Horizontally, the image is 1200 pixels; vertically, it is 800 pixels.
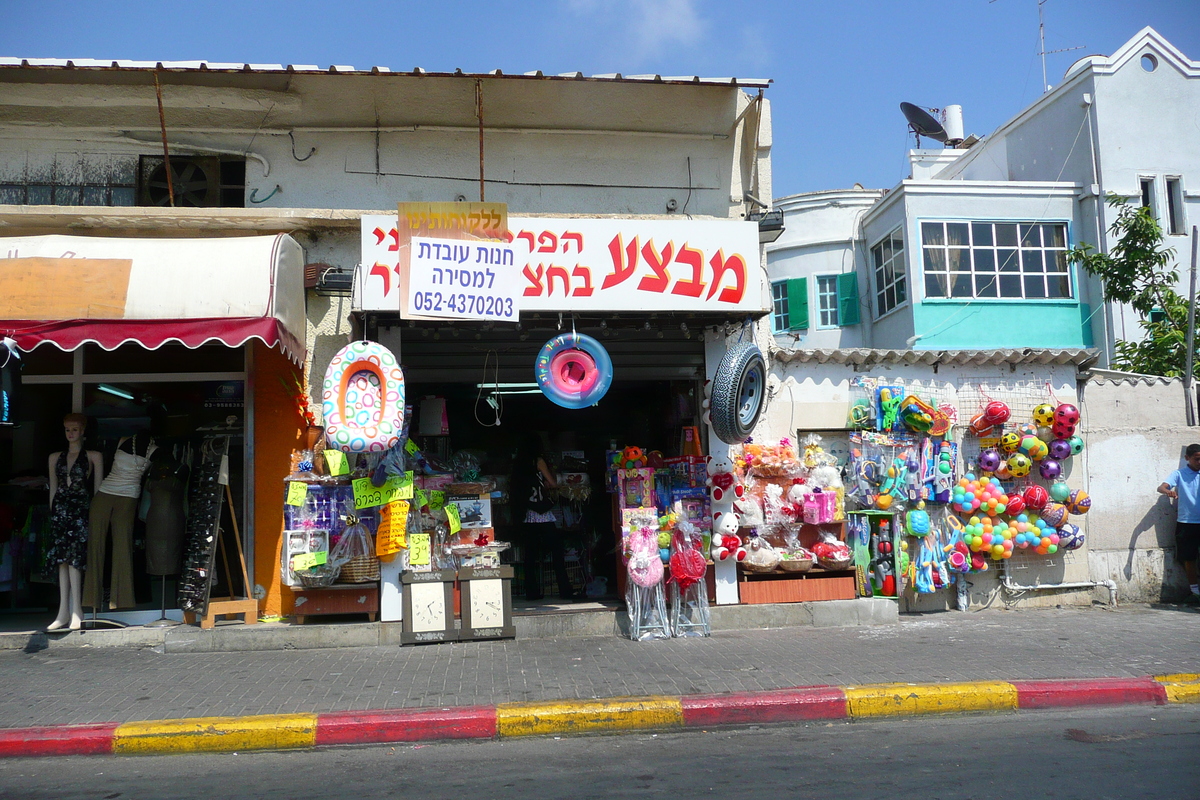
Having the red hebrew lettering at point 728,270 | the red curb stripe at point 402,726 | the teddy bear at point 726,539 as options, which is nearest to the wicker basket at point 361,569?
the red curb stripe at point 402,726

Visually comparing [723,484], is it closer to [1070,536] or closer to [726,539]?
[726,539]

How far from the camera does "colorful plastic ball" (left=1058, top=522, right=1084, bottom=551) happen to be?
9.27 meters

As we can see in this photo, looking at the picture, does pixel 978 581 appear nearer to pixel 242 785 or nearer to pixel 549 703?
pixel 549 703

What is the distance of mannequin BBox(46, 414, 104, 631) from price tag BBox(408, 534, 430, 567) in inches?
124

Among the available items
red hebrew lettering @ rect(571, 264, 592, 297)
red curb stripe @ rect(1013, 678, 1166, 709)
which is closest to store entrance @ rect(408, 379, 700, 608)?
red hebrew lettering @ rect(571, 264, 592, 297)

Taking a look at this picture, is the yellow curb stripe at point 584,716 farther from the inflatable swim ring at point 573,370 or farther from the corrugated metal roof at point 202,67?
the corrugated metal roof at point 202,67

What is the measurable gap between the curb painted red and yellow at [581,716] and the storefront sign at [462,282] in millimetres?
3643

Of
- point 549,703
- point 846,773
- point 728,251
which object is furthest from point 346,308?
point 846,773

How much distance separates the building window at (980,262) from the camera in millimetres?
16203

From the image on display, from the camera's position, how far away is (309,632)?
306 inches

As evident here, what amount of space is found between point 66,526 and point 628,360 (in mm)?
6046

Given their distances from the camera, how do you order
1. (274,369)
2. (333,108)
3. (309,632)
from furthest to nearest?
(333,108)
(274,369)
(309,632)

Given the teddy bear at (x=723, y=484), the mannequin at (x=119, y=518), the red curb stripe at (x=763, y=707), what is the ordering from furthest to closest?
the teddy bear at (x=723, y=484), the mannequin at (x=119, y=518), the red curb stripe at (x=763, y=707)

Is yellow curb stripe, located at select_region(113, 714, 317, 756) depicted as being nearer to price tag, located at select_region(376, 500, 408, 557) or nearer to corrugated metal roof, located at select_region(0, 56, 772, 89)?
price tag, located at select_region(376, 500, 408, 557)
